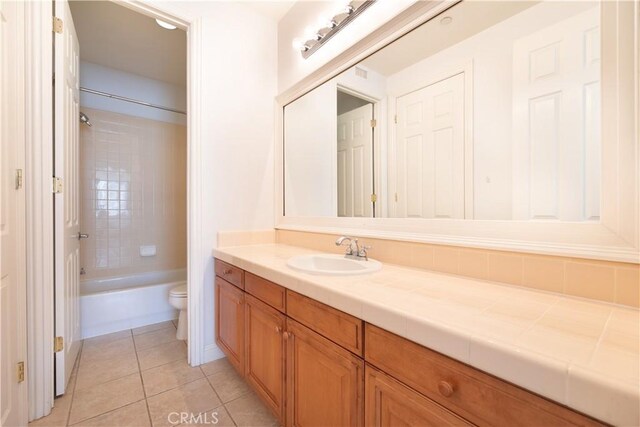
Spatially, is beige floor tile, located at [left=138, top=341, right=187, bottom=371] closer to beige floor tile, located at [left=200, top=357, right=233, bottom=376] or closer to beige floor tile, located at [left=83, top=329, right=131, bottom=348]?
beige floor tile, located at [left=200, top=357, right=233, bottom=376]

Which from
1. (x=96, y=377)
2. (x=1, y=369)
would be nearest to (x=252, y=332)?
(x=1, y=369)

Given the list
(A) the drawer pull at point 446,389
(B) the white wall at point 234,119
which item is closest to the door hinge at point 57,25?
(B) the white wall at point 234,119

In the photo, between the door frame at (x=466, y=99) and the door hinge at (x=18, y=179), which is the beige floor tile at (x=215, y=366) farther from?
the door frame at (x=466, y=99)

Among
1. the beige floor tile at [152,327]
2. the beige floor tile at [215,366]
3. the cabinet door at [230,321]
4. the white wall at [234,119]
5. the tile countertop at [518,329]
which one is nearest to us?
the tile countertop at [518,329]

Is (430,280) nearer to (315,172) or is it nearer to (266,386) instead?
(266,386)

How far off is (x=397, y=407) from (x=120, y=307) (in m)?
2.53

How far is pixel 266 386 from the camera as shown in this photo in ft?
4.26

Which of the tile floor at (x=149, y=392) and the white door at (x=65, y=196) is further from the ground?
the white door at (x=65, y=196)

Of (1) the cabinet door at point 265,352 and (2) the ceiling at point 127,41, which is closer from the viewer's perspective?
(1) the cabinet door at point 265,352

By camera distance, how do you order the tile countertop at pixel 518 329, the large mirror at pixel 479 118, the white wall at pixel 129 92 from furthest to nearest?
1. the white wall at pixel 129 92
2. the large mirror at pixel 479 118
3. the tile countertop at pixel 518 329

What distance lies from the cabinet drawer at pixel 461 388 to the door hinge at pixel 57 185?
1731 mm

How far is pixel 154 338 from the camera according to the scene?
7.27 ft

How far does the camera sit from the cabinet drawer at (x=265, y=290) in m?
1.20

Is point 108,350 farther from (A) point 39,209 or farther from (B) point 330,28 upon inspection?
(B) point 330,28
